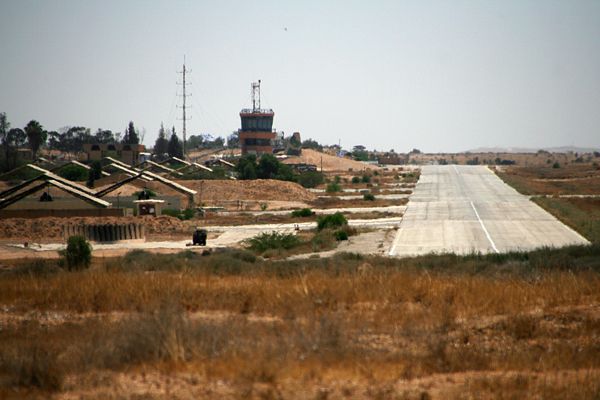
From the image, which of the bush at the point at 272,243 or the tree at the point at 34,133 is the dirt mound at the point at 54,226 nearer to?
the bush at the point at 272,243

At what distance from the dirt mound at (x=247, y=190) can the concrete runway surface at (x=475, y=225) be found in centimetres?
1360

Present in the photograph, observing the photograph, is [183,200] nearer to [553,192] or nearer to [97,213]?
[97,213]

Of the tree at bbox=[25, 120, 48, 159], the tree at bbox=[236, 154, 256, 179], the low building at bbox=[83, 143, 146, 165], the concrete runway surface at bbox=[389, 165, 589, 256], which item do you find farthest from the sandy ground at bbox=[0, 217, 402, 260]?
the tree at bbox=[25, 120, 48, 159]

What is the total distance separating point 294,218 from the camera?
6494 centimetres

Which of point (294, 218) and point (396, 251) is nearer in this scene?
point (396, 251)

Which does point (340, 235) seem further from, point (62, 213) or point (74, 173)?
point (74, 173)

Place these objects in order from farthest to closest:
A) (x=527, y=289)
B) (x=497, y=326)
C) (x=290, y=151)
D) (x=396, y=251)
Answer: (x=290, y=151) → (x=396, y=251) → (x=527, y=289) → (x=497, y=326)

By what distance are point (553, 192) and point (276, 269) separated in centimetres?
7647

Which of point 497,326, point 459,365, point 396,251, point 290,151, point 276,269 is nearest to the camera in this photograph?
point 459,365

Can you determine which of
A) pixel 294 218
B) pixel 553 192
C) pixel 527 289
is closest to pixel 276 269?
pixel 527 289

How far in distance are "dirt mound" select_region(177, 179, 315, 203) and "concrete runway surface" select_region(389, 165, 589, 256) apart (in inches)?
535

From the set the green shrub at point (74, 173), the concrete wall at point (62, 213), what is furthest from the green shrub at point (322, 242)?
the green shrub at point (74, 173)

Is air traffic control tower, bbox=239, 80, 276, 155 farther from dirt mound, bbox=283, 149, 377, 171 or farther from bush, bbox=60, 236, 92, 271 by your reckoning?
bush, bbox=60, 236, 92, 271

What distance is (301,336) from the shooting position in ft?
44.4
